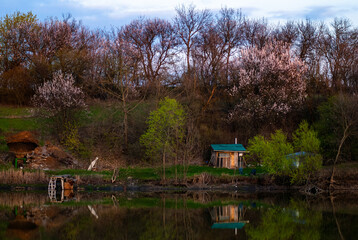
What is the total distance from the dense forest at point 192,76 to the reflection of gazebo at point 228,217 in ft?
66.0

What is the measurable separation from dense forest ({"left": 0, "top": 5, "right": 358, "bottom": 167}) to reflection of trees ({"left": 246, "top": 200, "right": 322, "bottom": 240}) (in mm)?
21686

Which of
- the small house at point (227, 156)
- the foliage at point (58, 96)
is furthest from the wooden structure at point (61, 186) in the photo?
the small house at point (227, 156)

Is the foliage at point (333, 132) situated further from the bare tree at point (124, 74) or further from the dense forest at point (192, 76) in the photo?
the bare tree at point (124, 74)

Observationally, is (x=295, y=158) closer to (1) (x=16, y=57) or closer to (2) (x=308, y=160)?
(2) (x=308, y=160)

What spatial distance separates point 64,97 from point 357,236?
36234 mm

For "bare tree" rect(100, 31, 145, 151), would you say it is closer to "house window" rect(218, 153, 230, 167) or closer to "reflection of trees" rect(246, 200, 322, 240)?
"house window" rect(218, 153, 230, 167)

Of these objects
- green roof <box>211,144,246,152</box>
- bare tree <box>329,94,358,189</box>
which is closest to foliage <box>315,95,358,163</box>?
bare tree <box>329,94,358,189</box>

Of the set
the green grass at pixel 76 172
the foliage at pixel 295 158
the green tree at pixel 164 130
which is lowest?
the green grass at pixel 76 172

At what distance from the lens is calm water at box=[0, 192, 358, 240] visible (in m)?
17.9

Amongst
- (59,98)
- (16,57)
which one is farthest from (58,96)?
(16,57)

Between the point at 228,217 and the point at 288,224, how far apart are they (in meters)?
3.21

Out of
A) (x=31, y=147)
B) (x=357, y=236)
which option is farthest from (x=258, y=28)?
(x=357, y=236)

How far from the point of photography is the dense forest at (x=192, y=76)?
4759 centimetres

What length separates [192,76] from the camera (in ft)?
180
